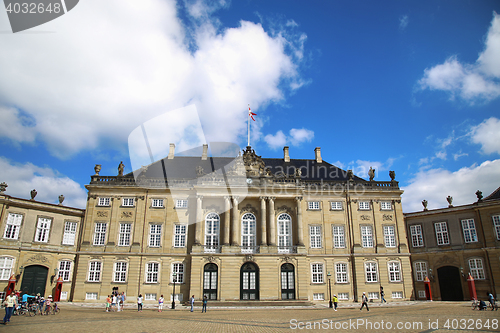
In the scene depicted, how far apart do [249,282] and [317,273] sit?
7.66 meters

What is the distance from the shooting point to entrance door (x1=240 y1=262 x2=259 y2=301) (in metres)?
32.4

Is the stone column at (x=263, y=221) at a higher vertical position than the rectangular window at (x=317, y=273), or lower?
higher

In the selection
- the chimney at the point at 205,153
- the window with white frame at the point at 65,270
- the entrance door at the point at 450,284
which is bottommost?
the entrance door at the point at 450,284

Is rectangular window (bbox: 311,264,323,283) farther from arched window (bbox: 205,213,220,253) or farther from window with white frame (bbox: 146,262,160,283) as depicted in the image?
window with white frame (bbox: 146,262,160,283)

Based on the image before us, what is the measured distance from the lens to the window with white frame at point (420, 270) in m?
35.4

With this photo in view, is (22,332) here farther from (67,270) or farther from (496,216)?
(496,216)

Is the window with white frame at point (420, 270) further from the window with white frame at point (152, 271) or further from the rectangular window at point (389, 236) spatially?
the window with white frame at point (152, 271)

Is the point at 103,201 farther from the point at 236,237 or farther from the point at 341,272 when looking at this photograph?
the point at 341,272

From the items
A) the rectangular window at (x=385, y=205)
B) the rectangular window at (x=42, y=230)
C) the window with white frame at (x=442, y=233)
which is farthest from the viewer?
the rectangular window at (x=385, y=205)

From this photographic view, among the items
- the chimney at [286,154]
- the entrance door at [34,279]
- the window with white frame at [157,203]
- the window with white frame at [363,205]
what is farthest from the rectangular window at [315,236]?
the entrance door at [34,279]

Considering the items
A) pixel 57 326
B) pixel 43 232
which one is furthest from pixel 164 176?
pixel 57 326

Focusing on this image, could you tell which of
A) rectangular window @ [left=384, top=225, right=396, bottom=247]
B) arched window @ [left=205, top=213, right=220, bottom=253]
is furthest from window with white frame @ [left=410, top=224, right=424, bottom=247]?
arched window @ [left=205, top=213, right=220, bottom=253]

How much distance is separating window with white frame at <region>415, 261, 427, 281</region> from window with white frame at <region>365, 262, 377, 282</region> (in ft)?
15.9

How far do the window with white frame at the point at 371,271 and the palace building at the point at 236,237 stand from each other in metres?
0.11
